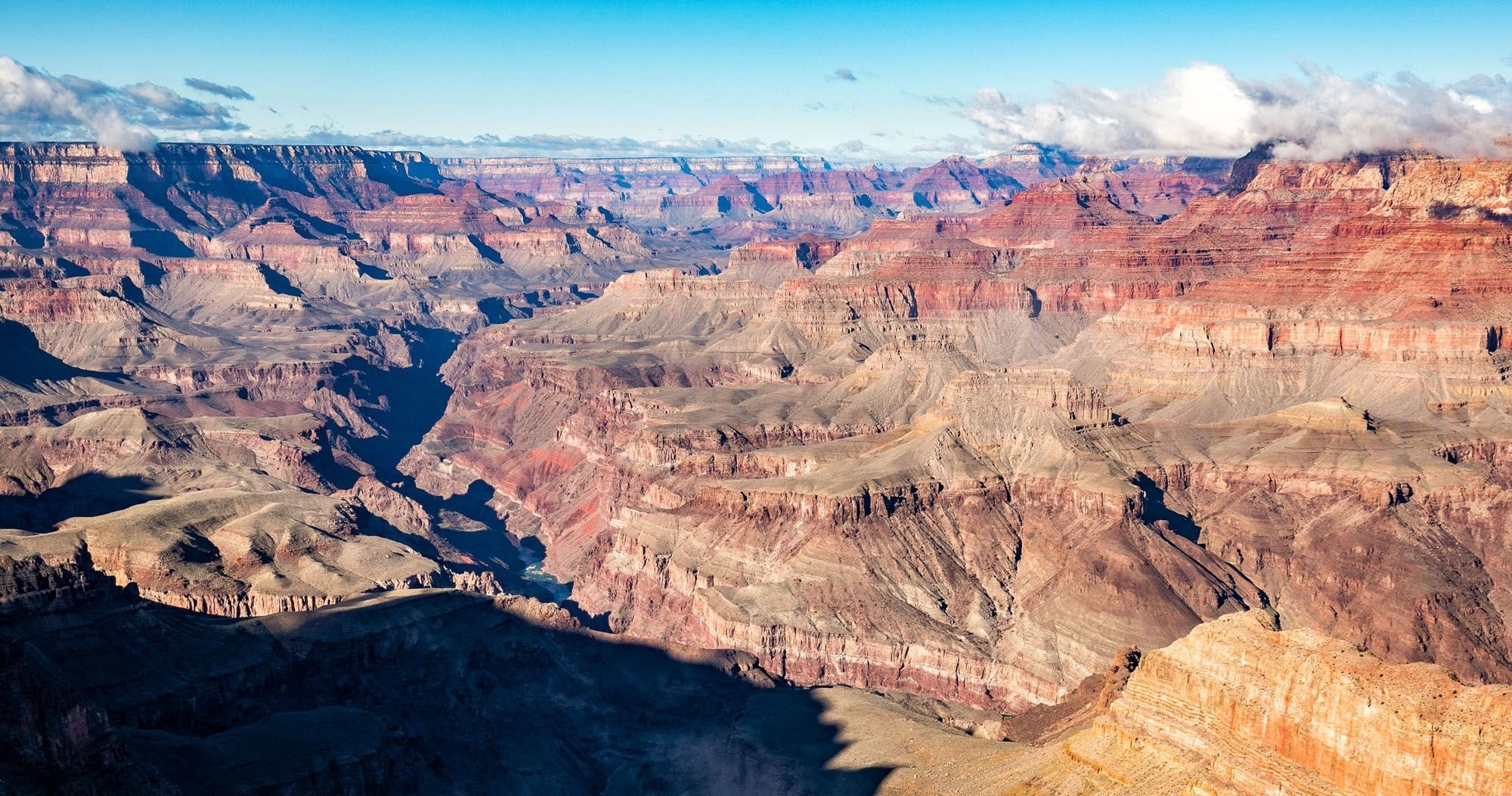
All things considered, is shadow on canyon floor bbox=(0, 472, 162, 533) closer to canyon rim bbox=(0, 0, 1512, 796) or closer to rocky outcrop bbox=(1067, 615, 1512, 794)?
canyon rim bbox=(0, 0, 1512, 796)

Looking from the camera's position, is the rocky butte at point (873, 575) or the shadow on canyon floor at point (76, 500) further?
the shadow on canyon floor at point (76, 500)

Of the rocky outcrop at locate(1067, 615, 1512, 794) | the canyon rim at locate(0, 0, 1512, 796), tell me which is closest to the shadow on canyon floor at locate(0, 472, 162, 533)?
the canyon rim at locate(0, 0, 1512, 796)

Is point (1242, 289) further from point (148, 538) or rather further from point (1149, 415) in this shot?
point (148, 538)

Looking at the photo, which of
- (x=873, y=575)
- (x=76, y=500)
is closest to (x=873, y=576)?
(x=873, y=575)

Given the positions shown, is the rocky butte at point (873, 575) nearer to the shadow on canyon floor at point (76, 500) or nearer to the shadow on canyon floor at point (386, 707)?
the shadow on canyon floor at point (386, 707)

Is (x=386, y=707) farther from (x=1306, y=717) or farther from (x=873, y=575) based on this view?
(x=1306, y=717)

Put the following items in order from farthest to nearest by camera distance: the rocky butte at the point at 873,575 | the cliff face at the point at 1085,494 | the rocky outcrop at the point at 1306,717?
1. the cliff face at the point at 1085,494
2. the rocky butte at the point at 873,575
3. the rocky outcrop at the point at 1306,717

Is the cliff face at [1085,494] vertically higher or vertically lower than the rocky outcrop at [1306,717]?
lower

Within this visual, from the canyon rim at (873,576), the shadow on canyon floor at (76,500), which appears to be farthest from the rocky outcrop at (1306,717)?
the shadow on canyon floor at (76,500)

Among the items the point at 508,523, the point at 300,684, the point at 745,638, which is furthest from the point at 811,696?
the point at 508,523
